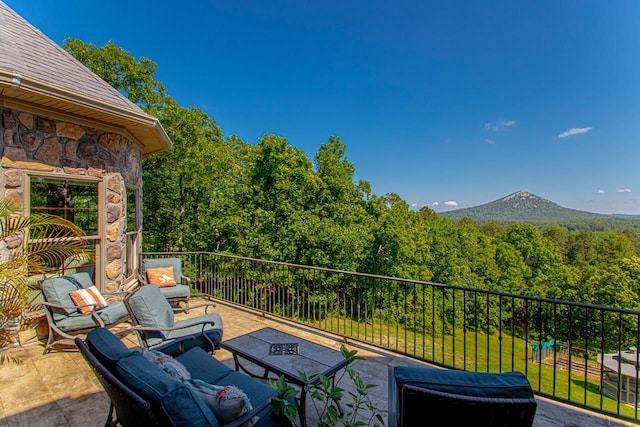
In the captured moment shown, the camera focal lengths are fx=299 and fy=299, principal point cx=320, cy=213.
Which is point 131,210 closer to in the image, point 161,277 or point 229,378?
point 161,277

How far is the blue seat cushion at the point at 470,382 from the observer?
136 centimetres

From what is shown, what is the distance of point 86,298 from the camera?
3756mm

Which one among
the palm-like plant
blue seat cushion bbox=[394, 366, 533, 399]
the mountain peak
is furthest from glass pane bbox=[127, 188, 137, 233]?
the mountain peak

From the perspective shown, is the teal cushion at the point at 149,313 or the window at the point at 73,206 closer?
the teal cushion at the point at 149,313

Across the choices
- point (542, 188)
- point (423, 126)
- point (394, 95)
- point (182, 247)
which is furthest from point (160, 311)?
point (542, 188)

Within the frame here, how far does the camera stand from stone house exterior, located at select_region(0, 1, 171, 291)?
346cm

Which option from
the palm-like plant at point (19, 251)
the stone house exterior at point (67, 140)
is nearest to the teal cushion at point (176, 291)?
the stone house exterior at point (67, 140)

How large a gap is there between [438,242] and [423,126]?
8127mm

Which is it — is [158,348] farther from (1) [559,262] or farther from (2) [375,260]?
(1) [559,262]

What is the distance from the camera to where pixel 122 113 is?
4066mm

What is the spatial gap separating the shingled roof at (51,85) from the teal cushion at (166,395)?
11.0ft

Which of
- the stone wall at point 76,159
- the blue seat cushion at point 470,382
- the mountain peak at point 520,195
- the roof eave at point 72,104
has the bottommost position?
the blue seat cushion at point 470,382

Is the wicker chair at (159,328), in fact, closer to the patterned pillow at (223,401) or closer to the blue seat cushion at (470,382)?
the patterned pillow at (223,401)

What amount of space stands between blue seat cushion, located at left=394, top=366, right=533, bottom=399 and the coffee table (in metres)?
0.88
